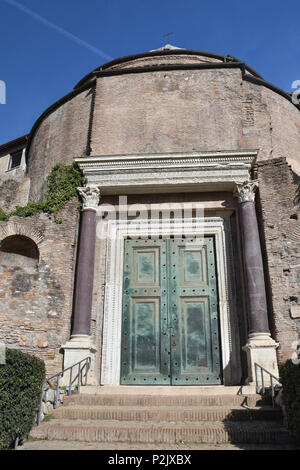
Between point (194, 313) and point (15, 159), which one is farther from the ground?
point (15, 159)

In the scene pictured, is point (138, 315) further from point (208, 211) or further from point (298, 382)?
point (298, 382)

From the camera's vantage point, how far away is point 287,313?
29.8 ft

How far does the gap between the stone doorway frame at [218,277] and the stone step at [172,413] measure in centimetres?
262

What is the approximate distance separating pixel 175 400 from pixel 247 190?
5403 mm

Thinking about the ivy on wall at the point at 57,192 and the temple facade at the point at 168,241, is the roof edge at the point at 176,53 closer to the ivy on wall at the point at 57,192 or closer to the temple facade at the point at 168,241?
the temple facade at the point at 168,241

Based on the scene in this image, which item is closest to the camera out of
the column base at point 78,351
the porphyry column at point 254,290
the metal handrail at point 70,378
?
the metal handrail at point 70,378

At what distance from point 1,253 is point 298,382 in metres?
8.12

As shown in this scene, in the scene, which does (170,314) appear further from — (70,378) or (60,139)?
(60,139)

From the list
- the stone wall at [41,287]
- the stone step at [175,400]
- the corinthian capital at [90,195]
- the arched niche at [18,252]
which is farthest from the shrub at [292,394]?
the arched niche at [18,252]

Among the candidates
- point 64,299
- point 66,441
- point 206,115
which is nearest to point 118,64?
point 206,115

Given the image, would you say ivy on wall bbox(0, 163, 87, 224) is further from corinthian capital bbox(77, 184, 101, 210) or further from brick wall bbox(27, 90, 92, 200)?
brick wall bbox(27, 90, 92, 200)

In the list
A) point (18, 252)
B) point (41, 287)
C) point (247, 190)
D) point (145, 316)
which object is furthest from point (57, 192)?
point (247, 190)

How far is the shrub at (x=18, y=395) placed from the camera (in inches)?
215

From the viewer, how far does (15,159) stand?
17422 millimetres
